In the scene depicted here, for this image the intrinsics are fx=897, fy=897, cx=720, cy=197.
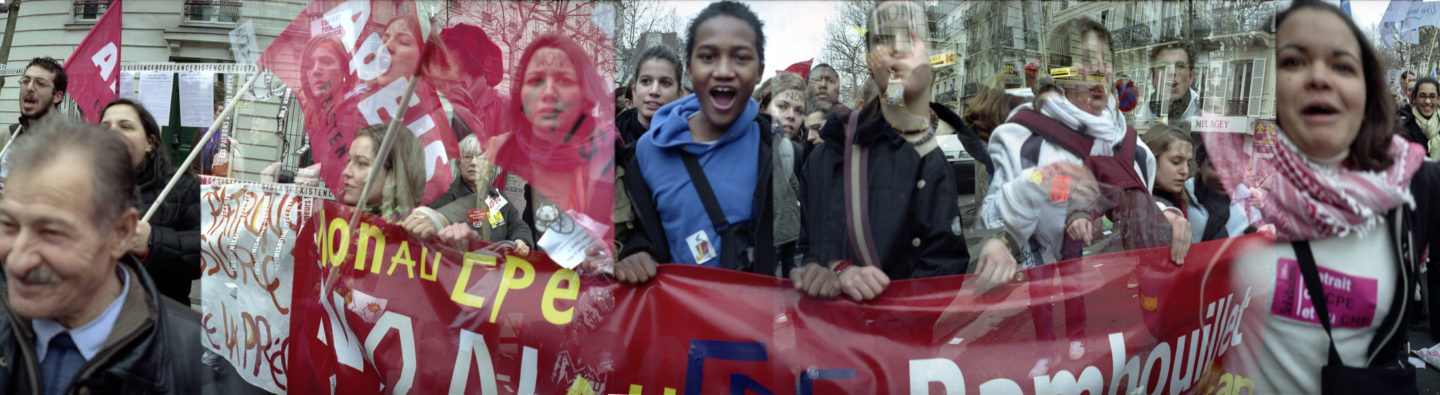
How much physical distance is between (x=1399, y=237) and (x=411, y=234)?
9.77 feet

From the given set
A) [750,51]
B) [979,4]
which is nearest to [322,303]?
[750,51]

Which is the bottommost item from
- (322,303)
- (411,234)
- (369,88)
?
(322,303)

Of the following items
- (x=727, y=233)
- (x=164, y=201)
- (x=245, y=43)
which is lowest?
(x=727, y=233)

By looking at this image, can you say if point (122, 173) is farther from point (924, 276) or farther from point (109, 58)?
point (109, 58)

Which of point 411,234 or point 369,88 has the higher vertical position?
point 369,88

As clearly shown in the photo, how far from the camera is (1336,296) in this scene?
241 centimetres

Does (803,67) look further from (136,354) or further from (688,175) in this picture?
(136,354)

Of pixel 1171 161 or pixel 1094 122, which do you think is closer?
pixel 1094 122

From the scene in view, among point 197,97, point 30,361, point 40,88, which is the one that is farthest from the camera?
point 40,88

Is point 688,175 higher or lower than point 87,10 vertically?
lower

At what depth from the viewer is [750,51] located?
2.97 m

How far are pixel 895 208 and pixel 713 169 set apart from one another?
2.03 feet

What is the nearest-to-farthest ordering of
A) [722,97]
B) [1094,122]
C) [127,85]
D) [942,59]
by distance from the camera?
[942,59]
[1094,122]
[722,97]
[127,85]

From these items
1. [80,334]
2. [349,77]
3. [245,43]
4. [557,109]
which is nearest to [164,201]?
[245,43]
